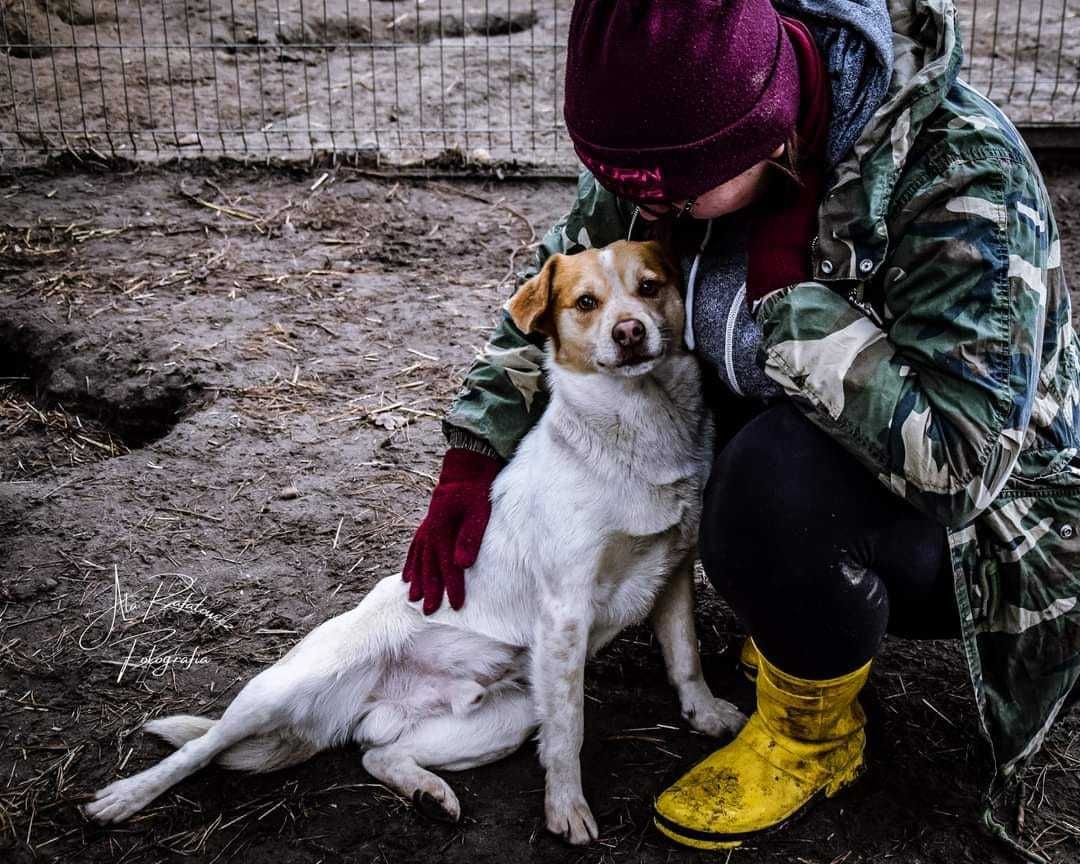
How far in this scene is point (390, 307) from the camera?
4723 millimetres

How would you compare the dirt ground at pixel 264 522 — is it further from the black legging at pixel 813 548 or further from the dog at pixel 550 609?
the black legging at pixel 813 548

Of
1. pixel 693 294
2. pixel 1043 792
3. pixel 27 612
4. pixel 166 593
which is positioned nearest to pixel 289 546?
pixel 166 593

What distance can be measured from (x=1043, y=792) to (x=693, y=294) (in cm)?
133

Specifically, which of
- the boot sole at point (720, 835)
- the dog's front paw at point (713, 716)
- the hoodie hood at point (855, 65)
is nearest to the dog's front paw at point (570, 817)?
the boot sole at point (720, 835)

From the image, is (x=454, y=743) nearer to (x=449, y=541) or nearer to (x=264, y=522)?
(x=449, y=541)

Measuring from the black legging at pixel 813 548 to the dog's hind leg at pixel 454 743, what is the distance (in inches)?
26.5

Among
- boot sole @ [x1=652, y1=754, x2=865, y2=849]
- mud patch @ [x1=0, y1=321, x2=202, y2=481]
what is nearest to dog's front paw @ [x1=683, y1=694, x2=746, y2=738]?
boot sole @ [x1=652, y1=754, x2=865, y2=849]

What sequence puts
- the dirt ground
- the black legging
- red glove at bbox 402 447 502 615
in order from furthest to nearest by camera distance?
red glove at bbox 402 447 502 615
the dirt ground
the black legging

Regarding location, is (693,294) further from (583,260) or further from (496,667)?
(496,667)

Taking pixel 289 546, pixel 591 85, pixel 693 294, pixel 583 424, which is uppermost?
pixel 591 85

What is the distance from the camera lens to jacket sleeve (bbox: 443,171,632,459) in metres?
2.68

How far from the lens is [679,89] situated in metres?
1.89

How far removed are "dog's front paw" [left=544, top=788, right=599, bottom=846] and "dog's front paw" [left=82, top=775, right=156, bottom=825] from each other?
89 cm

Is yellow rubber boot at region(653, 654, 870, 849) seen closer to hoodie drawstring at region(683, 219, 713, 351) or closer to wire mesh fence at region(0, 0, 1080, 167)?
hoodie drawstring at region(683, 219, 713, 351)
